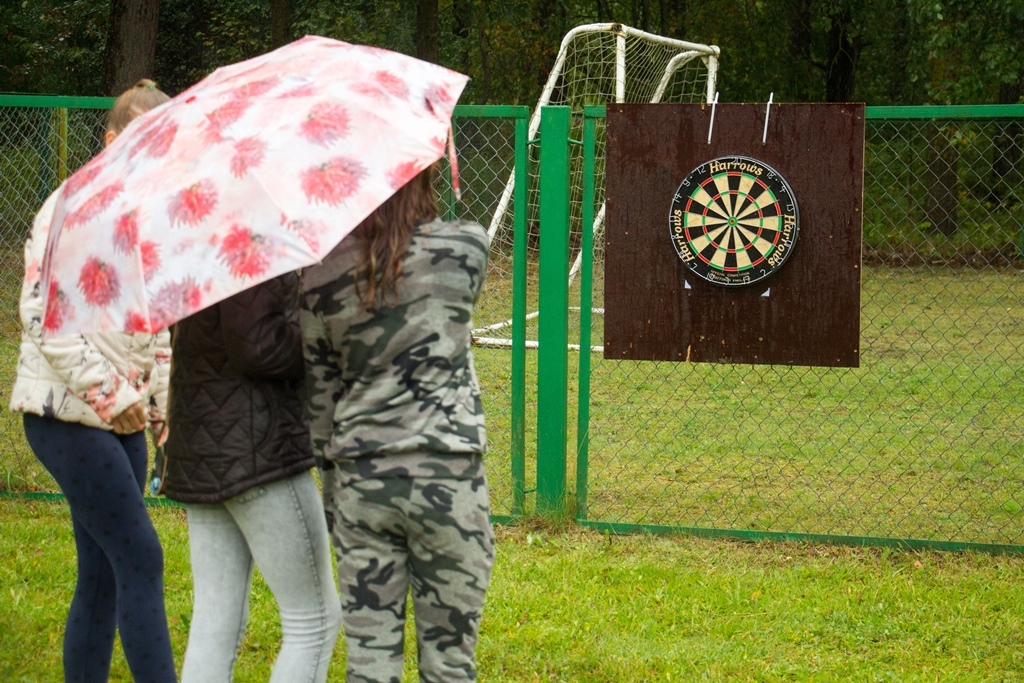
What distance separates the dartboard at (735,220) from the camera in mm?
4543

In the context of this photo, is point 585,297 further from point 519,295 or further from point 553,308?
point 519,295

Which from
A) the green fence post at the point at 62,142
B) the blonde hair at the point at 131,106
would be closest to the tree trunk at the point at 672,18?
the green fence post at the point at 62,142

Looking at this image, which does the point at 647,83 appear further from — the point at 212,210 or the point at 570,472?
the point at 212,210

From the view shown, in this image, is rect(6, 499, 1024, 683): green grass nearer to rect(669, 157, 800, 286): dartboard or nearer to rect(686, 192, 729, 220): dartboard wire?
rect(669, 157, 800, 286): dartboard

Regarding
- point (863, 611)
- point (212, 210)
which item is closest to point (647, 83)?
point (863, 611)

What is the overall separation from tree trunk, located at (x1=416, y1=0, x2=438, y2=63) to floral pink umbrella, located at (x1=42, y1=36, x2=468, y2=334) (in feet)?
49.0

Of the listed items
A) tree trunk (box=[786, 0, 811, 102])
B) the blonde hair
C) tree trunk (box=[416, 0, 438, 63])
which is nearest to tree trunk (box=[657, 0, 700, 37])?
tree trunk (box=[786, 0, 811, 102])

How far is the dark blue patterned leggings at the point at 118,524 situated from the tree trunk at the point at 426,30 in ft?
47.6

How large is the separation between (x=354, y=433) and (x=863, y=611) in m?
2.51

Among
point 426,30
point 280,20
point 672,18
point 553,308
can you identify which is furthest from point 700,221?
point 672,18

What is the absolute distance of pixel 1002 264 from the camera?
1372 cm

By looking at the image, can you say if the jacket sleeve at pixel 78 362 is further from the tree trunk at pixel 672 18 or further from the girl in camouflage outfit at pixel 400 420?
the tree trunk at pixel 672 18

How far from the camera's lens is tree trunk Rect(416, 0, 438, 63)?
54.9ft

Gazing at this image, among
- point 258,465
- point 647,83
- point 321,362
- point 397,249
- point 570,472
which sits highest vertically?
point 647,83
